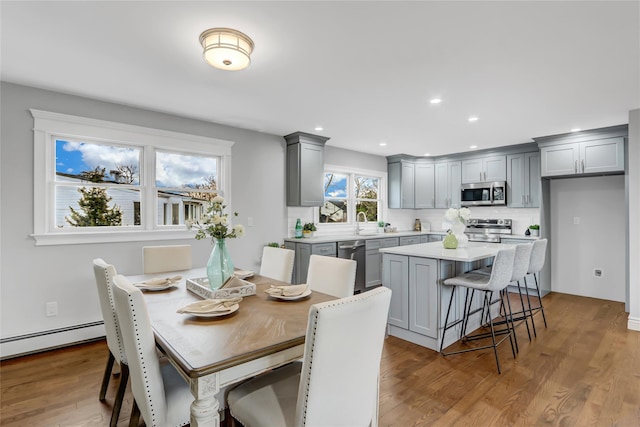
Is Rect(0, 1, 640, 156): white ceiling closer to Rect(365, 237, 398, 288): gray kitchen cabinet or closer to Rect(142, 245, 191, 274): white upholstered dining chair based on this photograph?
Rect(142, 245, 191, 274): white upholstered dining chair

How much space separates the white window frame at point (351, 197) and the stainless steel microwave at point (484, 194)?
1447 millimetres

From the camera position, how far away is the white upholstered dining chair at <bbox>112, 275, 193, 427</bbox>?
129cm

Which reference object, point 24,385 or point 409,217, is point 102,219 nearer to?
point 24,385

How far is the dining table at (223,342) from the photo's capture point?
1157 mm

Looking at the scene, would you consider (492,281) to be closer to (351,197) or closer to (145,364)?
(145,364)

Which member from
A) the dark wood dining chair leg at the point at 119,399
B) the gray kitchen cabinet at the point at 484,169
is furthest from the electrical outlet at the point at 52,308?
the gray kitchen cabinet at the point at 484,169

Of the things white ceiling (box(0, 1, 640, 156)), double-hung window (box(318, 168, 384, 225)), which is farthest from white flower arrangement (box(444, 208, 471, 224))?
double-hung window (box(318, 168, 384, 225))

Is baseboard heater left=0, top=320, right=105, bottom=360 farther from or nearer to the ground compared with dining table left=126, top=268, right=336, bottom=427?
nearer to the ground

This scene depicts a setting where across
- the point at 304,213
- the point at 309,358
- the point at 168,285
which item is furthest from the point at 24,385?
the point at 304,213

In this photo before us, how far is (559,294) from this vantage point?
16.4ft

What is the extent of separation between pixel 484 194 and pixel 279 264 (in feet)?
14.1

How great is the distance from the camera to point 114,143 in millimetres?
3371

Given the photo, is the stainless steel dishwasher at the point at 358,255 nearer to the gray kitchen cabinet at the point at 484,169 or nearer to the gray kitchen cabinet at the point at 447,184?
the gray kitchen cabinet at the point at 447,184

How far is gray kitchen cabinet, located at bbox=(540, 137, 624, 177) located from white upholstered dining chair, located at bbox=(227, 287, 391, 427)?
4610mm
